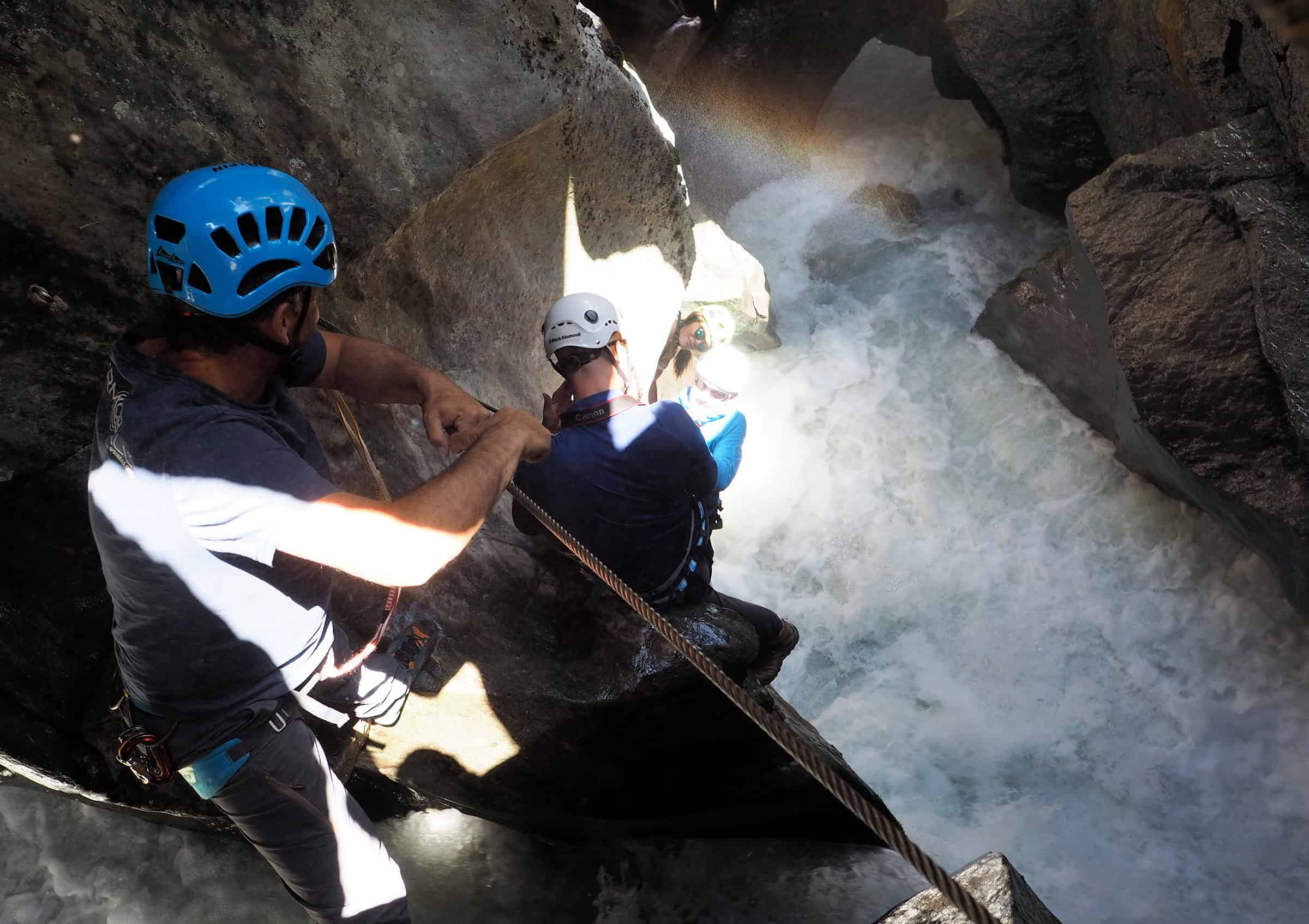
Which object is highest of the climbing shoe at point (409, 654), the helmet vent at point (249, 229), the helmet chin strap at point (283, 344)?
the helmet vent at point (249, 229)

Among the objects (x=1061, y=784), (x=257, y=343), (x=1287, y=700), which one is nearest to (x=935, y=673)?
(x=1061, y=784)

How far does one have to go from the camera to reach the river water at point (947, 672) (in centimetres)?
302

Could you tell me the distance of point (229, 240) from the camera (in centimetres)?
171

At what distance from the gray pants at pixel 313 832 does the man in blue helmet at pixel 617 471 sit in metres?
1.10

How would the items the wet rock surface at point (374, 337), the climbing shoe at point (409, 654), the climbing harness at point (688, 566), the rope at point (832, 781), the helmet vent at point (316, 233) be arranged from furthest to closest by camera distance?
the climbing harness at point (688, 566) → the climbing shoe at point (409, 654) → the wet rock surface at point (374, 337) → the helmet vent at point (316, 233) → the rope at point (832, 781)

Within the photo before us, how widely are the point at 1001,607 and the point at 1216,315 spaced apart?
6.41 feet

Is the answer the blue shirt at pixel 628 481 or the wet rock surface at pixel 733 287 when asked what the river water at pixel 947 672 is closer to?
the wet rock surface at pixel 733 287

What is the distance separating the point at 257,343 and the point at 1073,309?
16.2ft

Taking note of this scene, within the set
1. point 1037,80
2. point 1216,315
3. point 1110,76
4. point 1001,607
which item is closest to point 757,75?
point 1037,80

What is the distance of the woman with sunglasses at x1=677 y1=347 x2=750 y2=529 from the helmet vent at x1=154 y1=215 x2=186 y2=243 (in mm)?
1805

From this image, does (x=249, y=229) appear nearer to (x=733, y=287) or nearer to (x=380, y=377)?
(x=380, y=377)

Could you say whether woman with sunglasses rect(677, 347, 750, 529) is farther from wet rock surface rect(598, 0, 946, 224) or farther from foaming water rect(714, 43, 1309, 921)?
wet rock surface rect(598, 0, 946, 224)

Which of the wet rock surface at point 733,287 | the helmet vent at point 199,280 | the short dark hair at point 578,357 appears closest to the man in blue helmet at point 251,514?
the helmet vent at point 199,280

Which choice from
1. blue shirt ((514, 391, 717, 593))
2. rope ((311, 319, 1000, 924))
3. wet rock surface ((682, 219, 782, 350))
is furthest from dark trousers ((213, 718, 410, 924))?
wet rock surface ((682, 219, 782, 350))
